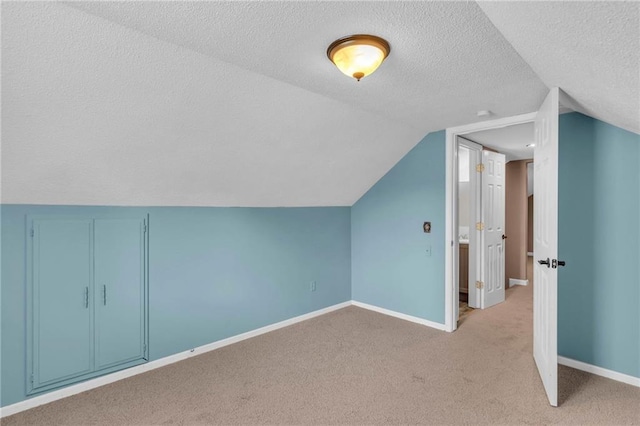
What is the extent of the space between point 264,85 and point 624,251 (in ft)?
9.61

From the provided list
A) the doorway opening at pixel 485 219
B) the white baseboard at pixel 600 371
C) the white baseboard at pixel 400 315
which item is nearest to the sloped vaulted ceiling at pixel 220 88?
the doorway opening at pixel 485 219

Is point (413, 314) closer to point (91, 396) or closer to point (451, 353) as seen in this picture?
point (451, 353)

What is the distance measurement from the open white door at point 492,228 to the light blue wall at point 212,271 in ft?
6.45

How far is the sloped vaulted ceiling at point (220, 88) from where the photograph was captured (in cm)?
152

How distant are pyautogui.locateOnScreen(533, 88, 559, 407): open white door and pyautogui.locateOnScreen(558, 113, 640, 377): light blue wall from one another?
1.21 ft

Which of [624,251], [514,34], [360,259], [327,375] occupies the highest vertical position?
[514,34]

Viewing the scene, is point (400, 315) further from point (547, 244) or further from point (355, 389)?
point (547, 244)

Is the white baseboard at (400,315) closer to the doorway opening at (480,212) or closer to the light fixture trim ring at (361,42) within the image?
the doorway opening at (480,212)

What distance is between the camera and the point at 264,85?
228 centimetres

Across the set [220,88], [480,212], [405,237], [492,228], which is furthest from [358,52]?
[492,228]

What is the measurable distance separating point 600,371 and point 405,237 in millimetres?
2029

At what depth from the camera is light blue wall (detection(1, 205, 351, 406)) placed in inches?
87.8

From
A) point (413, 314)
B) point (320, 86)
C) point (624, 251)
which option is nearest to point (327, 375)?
point (413, 314)

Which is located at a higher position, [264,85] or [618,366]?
[264,85]
